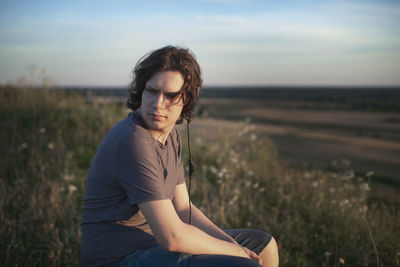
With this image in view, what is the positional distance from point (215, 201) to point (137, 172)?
2.49m

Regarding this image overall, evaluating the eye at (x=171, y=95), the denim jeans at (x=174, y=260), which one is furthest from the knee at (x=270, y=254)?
the eye at (x=171, y=95)

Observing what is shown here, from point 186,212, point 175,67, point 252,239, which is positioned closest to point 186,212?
point 186,212

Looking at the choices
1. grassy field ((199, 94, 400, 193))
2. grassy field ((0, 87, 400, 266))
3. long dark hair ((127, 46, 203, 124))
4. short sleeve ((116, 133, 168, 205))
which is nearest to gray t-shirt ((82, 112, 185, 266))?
short sleeve ((116, 133, 168, 205))

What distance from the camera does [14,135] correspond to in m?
5.59

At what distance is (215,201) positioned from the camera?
12.9 feet

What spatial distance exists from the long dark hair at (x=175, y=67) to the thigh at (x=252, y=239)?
1.00m

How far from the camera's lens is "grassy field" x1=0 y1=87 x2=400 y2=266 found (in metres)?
3.06

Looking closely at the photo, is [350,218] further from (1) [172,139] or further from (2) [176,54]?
(2) [176,54]

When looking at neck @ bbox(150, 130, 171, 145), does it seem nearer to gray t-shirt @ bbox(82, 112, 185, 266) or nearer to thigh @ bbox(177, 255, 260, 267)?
gray t-shirt @ bbox(82, 112, 185, 266)

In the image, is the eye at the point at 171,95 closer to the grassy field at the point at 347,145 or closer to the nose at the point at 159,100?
the nose at the point at 159,100

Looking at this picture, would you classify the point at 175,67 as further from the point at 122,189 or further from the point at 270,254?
the point at 270,254

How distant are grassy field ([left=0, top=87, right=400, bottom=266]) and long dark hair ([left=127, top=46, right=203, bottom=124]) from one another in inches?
70.7

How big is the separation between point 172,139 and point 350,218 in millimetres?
2631

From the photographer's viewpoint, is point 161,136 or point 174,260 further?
point 161,136
